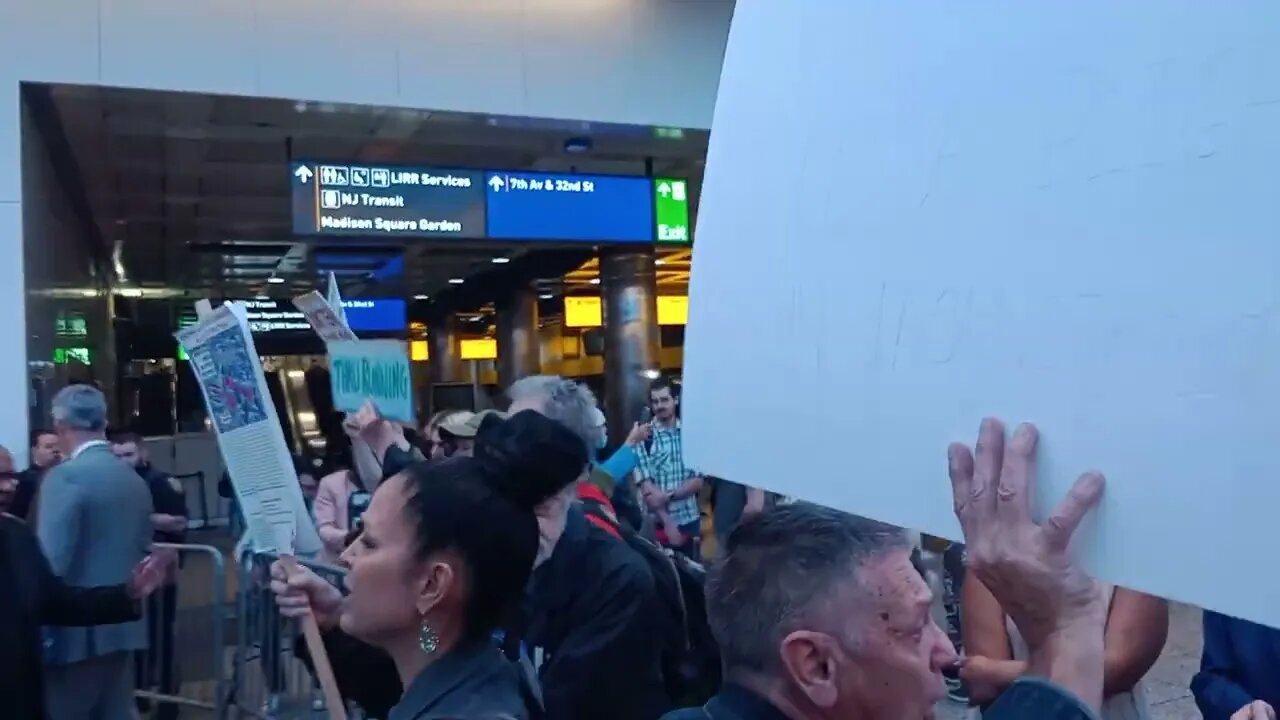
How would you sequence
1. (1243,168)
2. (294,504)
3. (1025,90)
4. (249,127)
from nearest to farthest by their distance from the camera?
1. (1243,168)
2. (1025,90)
3. (294,504)
4. (249,127)

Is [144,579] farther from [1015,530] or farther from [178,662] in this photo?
[178,662]

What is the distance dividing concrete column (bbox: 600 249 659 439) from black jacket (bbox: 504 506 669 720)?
1184cm

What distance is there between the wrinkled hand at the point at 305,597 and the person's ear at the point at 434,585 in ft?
1.60

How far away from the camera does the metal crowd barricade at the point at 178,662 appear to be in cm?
660

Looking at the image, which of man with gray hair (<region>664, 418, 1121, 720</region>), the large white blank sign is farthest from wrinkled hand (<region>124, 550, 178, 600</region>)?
the large white blank sign

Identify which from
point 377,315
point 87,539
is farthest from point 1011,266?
point 377,315

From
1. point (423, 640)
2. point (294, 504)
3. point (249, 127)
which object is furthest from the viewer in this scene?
point (249, 127)

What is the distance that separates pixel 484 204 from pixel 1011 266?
24.7 ft

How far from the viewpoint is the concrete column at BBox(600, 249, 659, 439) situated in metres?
15.0

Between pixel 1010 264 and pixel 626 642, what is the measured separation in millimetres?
2050

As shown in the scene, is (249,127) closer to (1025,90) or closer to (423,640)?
(423,640)

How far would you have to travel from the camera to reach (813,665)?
1.47m

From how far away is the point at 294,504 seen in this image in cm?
266

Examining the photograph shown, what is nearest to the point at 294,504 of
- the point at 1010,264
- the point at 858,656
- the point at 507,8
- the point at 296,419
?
the point at 858,656
